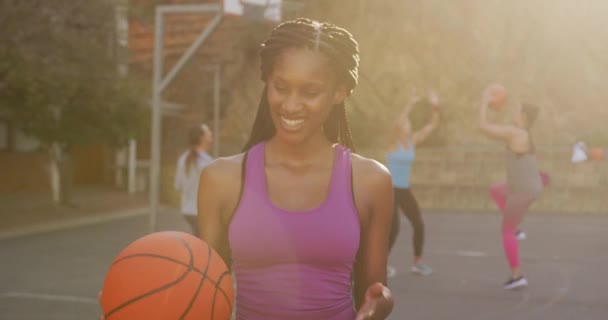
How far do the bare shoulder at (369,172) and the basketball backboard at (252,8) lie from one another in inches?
389

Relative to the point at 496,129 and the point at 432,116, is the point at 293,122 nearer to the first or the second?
the point at 496,129

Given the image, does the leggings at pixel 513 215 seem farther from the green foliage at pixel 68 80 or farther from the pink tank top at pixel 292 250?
the green foliage at pixel 68 80

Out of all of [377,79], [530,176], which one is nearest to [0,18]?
[530,176]

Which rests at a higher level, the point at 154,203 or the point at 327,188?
the point at 327,188

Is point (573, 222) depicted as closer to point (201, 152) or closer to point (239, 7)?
point (239, 7)

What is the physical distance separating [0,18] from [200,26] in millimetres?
11780

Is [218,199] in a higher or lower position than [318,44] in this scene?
lower

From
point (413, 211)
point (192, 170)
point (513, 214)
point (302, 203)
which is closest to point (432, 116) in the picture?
point (413, 211)

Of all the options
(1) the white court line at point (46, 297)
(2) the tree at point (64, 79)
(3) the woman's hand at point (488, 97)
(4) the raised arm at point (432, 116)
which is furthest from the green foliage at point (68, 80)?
(3) the woman's hand at point (488, 97)

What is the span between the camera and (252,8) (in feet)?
42.3

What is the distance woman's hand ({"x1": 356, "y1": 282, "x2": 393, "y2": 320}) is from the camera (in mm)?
2184

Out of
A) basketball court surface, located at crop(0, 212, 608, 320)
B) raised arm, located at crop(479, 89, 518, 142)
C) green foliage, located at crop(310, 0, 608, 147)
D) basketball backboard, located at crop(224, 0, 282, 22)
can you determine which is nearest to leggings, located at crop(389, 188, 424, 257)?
basketball court surface, located at crop(0, 212, 608, 320)

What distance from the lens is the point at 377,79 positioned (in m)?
22.8

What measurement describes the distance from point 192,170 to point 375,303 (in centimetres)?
639
